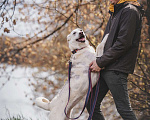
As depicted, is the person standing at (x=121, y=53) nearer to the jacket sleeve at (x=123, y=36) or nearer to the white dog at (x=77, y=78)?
the jacket sleeve at (x=123, y=36)

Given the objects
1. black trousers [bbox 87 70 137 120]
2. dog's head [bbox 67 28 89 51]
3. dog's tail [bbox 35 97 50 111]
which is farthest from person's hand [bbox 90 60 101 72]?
dog's tail [bbox 35 97 50 111]

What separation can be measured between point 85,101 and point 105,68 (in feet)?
1.24

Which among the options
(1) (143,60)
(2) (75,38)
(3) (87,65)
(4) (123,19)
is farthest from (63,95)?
(1) (143,60)

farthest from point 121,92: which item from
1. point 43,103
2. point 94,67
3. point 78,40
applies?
point 43,103

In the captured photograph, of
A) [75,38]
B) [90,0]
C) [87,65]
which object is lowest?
[87,65]

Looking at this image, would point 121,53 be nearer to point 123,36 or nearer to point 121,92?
point 123,36

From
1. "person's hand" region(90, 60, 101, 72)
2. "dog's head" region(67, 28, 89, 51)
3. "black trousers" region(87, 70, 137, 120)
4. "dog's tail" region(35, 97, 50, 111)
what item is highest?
"dog's head" region(67, 28, 89, 51)

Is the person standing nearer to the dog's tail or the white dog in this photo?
the white dog

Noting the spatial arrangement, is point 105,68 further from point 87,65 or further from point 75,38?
point 75,38

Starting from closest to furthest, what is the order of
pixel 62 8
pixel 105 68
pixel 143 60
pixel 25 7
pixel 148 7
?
1. pixel 105 68
2. pixel 148 7
3. pixel 143 60
4. pixel 62 8
5. pixel 25 7

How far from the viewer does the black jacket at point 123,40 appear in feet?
5.93

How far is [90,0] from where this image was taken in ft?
15.2

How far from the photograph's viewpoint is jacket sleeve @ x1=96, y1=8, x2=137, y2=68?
5.91 ft

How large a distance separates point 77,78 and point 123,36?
0.62 meters
